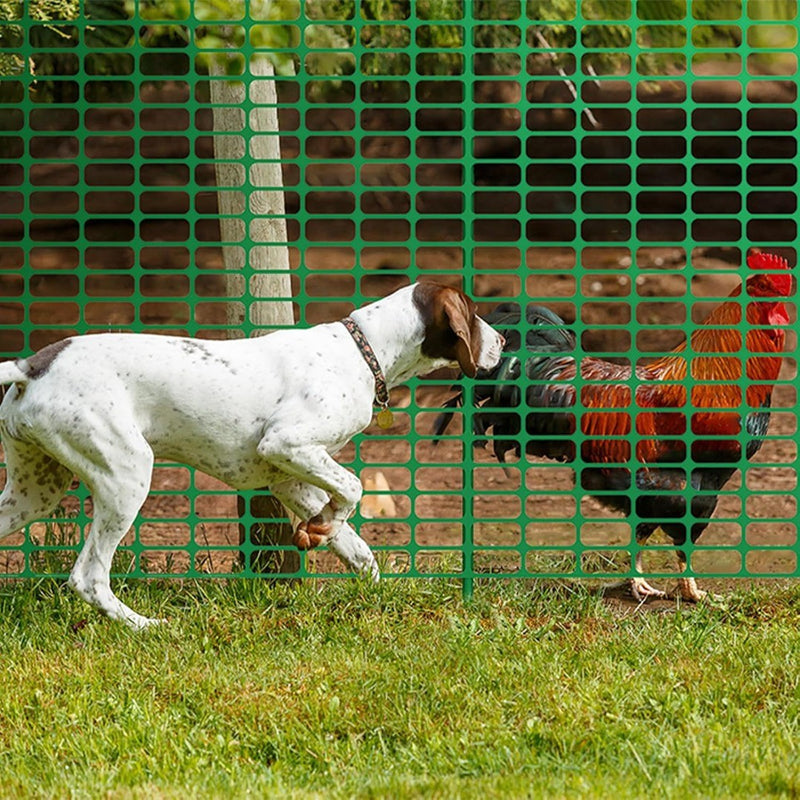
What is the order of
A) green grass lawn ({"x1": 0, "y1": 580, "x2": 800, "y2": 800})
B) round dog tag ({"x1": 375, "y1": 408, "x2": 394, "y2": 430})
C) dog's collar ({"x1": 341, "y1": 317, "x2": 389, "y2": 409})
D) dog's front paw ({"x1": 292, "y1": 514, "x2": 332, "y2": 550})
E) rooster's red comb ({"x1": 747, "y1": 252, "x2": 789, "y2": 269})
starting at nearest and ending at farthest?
green grass lawn ({"x1": 0, "y1": 580, "x2": 800, "y2": 800}) → dog's front paw ({"x1": 292, "y1": 514, "x2": 332, "y2": 550}) → dog's collar ({"x1": 341, "y1": 317, "x2": 389, "y2": 409}) → round dog tag ({"x1": 375, "y1": 408, "x2": 394, "y2": 430}) → rooster's red comb ({"x1": 747, "y1": 252, "x2": 789, "y2": 269})

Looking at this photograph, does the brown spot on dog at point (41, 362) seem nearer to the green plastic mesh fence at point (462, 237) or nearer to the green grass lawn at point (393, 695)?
the green plastic mesh fence at point (462, 237)

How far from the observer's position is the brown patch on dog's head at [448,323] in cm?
539

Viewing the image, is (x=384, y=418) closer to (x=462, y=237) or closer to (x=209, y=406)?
(x=209, y=406)

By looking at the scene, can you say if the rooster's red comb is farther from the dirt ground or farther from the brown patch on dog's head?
the dirt ground

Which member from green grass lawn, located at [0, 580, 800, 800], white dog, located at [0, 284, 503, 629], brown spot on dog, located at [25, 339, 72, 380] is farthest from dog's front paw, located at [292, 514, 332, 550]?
brown spot on dog, located at [25, 339, 72, 380]

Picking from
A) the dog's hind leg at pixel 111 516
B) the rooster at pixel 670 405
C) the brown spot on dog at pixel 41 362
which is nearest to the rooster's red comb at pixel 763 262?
the rooster at pixel 670 405

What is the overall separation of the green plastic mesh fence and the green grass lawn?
354 millimetres

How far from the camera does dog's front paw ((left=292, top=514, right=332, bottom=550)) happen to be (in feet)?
17.4

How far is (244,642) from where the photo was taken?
5332 millimetres

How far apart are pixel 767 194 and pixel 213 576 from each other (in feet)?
24.1

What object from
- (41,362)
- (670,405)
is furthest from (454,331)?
(41,362)

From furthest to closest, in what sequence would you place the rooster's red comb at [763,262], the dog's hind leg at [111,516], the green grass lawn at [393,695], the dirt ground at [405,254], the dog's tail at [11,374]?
the dirt ground at [405,254], the rooster's red comb at [763,262], the dog's hind leg at [111,516], the dog's tail at [11,374], the green grass lawn at [393,695]

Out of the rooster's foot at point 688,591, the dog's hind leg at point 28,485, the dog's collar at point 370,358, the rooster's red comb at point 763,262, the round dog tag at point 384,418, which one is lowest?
the rooster's foot at point 688,591

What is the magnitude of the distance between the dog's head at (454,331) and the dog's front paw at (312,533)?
2.71 ft
